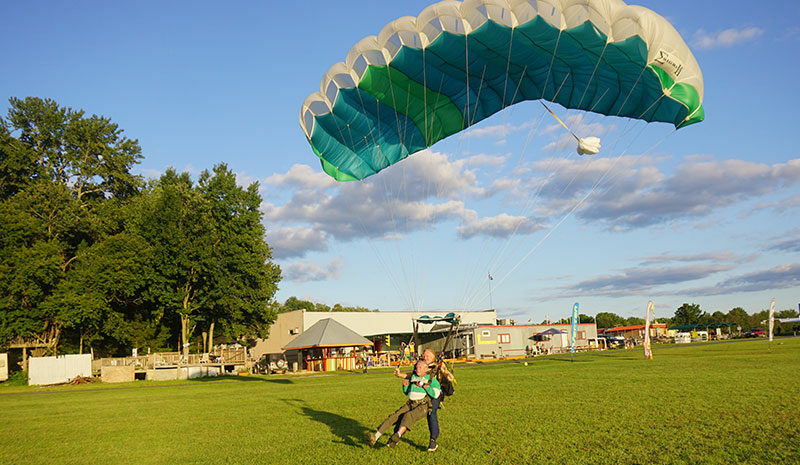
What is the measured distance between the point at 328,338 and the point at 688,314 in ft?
311

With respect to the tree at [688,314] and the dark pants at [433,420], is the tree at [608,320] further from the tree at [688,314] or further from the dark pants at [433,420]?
the dark pants at [433,420]

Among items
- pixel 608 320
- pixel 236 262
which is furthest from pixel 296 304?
pixel 236 262

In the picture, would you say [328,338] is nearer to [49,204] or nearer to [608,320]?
[49,204]

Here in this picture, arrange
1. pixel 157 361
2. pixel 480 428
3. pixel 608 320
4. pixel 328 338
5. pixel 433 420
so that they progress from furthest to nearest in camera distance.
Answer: pixel 608 320
pixel 157 361
pixel 328 338
pixel 480 428
pixel 433 420

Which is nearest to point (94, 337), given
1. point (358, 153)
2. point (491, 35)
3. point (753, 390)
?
point (358, 153)

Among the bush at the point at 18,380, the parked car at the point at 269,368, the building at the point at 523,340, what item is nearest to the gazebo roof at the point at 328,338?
the parked car at the point at 269,368

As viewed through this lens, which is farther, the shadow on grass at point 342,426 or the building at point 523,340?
the building at point 523,340

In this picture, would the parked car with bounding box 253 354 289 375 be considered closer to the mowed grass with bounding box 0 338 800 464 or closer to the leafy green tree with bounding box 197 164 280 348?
the leafy green tree with bounding box 197 164 280 348

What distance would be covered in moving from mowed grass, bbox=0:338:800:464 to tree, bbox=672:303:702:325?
10004 centimetres

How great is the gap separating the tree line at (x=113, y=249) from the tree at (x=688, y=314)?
299ft

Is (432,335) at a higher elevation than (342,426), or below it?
below

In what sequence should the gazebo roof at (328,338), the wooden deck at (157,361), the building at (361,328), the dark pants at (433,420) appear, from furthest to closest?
the building at (361,328) < the gazebo roof at (328,338) < the wooden deck at (157,361) < the dark pants at (433,420)

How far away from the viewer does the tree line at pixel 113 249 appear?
29.2 metres

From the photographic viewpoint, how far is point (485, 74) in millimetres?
12281
